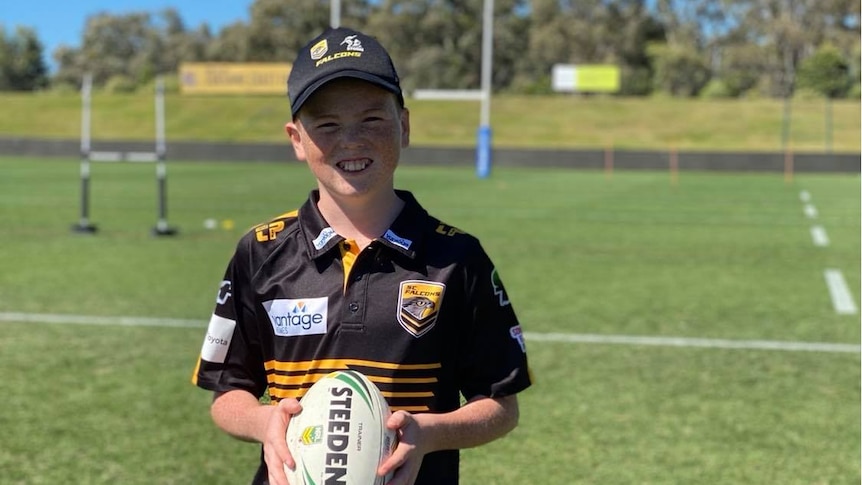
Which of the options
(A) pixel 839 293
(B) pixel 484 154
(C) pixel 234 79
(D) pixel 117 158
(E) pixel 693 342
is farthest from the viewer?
(C) pixel 234 79

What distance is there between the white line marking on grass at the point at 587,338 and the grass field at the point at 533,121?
4127 cm

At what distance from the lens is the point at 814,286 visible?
9.35m

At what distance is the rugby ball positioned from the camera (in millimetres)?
1829

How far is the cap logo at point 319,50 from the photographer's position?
2039mm

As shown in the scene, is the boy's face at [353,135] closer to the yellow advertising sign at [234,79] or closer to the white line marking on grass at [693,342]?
the white line marking on grass at [693,342]

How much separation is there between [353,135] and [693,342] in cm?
530

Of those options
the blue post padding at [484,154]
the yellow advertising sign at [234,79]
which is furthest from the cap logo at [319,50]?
the yellow advertising sign at [234,79]

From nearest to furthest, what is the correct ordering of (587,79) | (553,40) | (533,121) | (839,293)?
(839,293)
(533,121)
(587,79)
(553,40)

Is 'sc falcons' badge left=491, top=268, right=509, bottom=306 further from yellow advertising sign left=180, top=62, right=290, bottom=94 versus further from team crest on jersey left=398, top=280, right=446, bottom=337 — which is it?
yellow advertising sign left=180, top=62, right=290, bottom=94

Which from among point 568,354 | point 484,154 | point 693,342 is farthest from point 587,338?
point 484,154

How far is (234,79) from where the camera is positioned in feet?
190

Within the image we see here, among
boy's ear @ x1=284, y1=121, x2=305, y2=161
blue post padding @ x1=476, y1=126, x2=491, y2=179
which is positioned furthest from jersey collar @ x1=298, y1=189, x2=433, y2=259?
blue post padding @ x1=476, y1=126, x2=491, y2=179

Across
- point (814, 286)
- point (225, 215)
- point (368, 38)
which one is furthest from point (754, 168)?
point (368, 38)

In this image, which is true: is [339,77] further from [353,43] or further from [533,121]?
[533,121]
